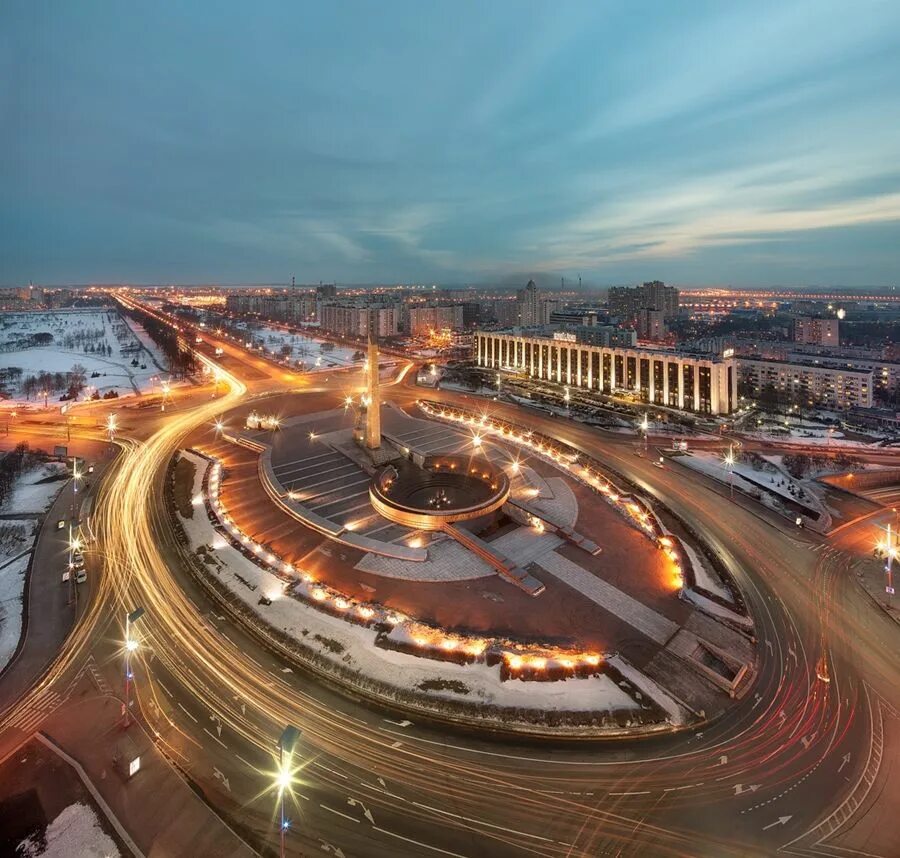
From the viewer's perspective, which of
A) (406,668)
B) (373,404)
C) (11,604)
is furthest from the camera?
(373,404)

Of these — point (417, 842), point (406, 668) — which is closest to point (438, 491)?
point (406, 668)

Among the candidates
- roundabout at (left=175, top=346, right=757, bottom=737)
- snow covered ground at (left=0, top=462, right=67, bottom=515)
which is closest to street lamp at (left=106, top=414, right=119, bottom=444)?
snow covered ground at (left=0, top=462, right=67, bottom=515)

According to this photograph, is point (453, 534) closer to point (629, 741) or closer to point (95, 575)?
point (629, 741)

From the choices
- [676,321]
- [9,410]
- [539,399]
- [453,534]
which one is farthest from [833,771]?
[676,321]

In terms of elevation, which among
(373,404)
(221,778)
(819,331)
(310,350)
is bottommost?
(221,778)

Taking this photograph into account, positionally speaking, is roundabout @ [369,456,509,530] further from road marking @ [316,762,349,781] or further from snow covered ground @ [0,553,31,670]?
snow covered ground @ [0,553,31,670]

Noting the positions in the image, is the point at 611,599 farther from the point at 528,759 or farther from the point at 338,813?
the point at 338,813

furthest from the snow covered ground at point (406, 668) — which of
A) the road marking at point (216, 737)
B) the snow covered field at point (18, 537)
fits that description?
the snow covered field at point (18, 537)
